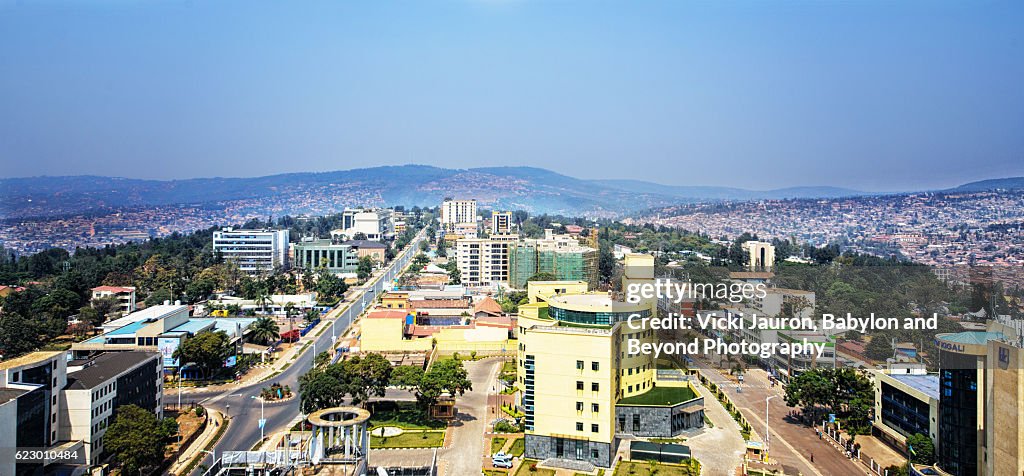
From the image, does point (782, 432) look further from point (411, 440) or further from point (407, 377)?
point (407, 377)

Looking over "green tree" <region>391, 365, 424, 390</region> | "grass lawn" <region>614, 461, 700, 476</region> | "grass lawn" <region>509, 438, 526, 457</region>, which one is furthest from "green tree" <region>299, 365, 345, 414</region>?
"grass lawn" <region>614, 461, 700, 476</region>

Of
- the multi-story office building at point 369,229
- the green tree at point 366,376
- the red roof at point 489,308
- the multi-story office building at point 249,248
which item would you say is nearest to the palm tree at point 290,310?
the red roof at point 489,308

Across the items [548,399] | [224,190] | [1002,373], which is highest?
[224,190]

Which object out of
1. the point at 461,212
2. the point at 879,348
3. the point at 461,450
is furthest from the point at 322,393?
the point at 461,212

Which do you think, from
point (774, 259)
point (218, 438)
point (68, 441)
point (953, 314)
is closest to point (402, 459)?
point (218, 438)

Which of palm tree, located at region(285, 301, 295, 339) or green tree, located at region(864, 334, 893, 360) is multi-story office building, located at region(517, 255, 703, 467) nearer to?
green tree, located at region(864, 334, 893, 360)

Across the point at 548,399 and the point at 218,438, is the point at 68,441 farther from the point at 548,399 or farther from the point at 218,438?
the point at 548,399
